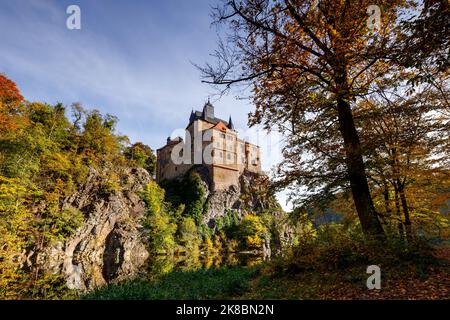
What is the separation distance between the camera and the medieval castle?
50219 mm

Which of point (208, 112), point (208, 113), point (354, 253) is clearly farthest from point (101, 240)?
point (208, 112)

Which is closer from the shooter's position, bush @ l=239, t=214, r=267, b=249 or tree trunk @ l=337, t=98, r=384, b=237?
tree trunk @ l=337, t=98, r=384, b=237

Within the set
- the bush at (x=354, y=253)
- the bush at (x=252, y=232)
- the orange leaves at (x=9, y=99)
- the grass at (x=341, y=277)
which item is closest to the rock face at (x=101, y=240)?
the orange leaves at (x=9, y=99)

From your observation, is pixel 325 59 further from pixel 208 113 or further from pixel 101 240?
pixel 208 113

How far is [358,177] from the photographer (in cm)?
767

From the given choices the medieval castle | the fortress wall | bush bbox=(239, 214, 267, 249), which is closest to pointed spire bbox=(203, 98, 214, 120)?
the medieval castle

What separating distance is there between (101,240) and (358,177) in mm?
26963

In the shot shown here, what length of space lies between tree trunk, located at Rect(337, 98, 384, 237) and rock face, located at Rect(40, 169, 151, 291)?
16839mm

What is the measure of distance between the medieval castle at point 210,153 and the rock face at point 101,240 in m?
18.2

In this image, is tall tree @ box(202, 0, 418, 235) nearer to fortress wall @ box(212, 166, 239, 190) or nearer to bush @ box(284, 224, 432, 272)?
bush @ box(284, 224, 432, 272)
